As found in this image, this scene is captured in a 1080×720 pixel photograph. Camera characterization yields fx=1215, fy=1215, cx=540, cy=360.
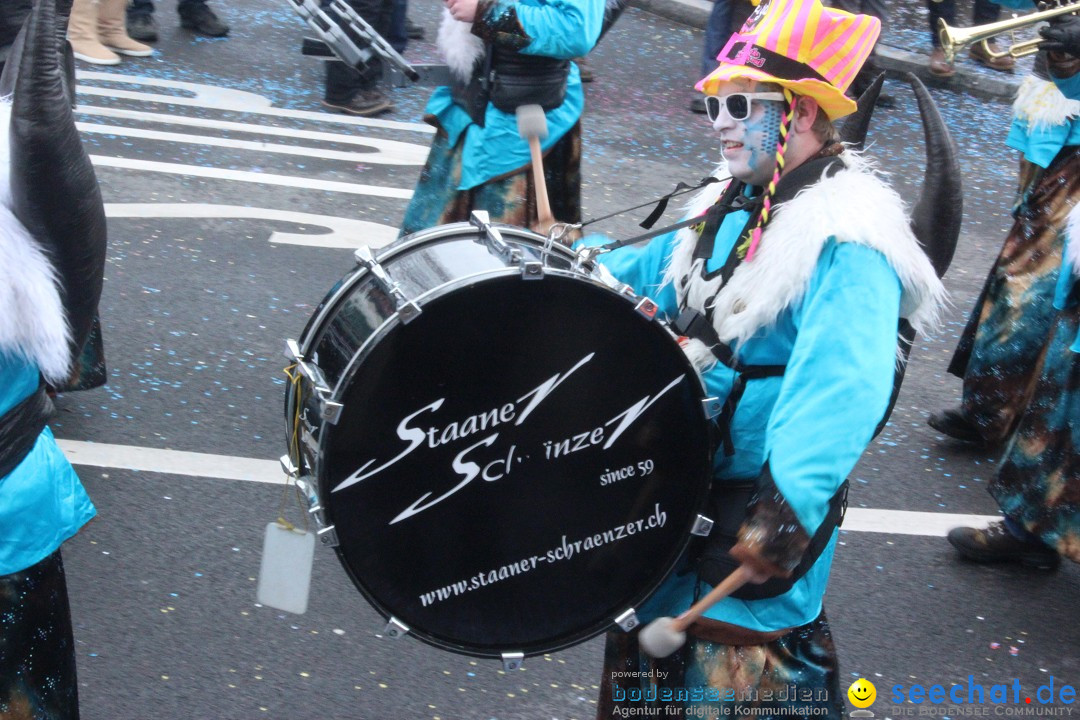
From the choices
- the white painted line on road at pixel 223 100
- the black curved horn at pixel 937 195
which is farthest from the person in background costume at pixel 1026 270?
the white painted line on road at pixel 223 100

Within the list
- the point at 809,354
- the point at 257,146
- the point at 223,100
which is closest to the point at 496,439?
the point at 809,354

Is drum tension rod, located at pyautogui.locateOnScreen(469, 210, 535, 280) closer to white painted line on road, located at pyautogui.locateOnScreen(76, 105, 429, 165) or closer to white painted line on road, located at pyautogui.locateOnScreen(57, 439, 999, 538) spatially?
white painted line on road, located at pyautogui.locateOnScreen(57, 439, 999, 538)

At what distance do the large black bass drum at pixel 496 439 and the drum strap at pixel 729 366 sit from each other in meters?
0.08

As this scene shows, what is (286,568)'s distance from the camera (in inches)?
87.7

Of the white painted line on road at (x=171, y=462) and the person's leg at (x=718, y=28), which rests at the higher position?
the person's leg at (x=718, y=28)

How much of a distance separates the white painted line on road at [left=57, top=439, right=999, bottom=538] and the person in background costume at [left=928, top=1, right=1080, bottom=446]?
472 mm

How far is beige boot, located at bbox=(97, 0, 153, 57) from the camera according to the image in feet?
26.5

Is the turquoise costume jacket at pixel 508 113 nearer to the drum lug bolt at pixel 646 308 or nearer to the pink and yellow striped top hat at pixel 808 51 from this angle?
the pink and yellow striped top hat at pixel 808 51

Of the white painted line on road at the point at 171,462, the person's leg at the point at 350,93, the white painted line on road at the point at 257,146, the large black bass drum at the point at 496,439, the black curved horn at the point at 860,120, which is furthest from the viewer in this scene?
the person's leg at the point at 350,93

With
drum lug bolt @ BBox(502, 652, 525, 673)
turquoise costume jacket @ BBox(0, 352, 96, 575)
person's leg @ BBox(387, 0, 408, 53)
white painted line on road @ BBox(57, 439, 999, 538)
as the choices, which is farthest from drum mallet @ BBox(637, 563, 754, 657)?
person's leg @ BBox(387, 0, 408, 53)

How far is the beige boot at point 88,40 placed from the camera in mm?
7918

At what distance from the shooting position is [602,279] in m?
2.05

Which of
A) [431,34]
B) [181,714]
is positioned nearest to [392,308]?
[181,714]

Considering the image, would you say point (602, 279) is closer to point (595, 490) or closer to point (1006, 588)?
point (595, 490)
